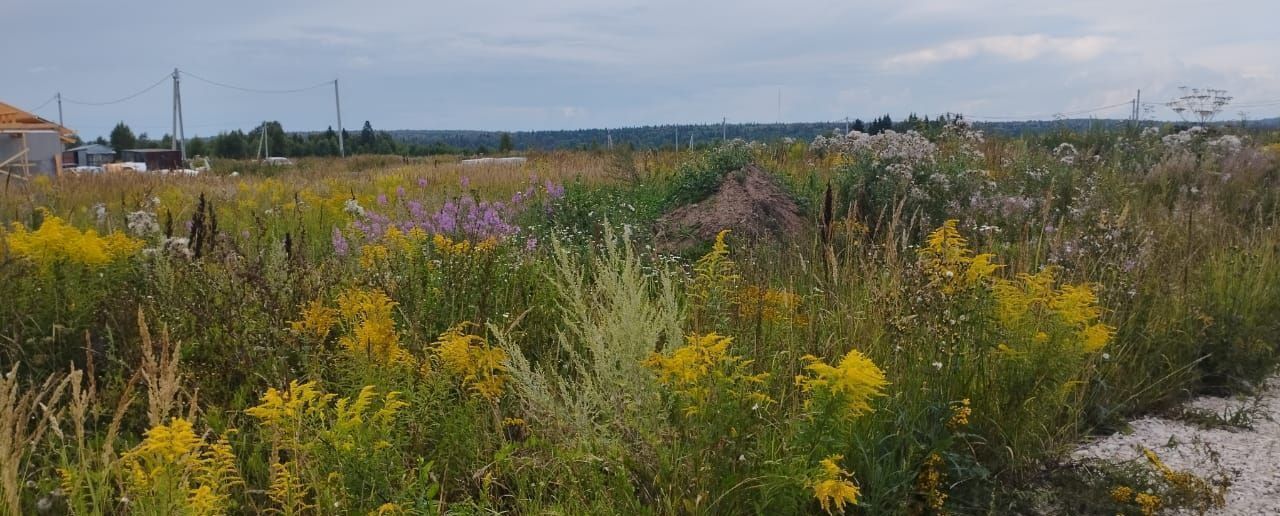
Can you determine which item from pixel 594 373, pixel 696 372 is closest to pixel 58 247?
pixel 594 373

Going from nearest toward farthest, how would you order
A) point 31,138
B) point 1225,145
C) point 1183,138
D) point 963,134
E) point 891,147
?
1. point 891,147
2. point 1225,145
3. point 1183,138
4. point 963,134
5. point 31,138

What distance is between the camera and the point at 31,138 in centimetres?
3534

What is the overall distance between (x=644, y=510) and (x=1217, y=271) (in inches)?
169

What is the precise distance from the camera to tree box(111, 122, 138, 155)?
78.8m

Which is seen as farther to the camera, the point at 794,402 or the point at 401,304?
the point at 401,304

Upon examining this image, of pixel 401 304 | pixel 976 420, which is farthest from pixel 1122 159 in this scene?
pixel 401 304

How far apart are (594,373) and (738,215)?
382 cm

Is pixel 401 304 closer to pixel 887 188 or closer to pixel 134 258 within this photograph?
pixel 134 258

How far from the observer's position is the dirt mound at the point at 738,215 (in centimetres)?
687

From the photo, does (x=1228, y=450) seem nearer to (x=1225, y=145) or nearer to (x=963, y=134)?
(x=1225, y=145)

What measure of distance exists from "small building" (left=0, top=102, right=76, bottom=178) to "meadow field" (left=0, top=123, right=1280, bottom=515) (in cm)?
2509

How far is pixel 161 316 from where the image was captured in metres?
3.74

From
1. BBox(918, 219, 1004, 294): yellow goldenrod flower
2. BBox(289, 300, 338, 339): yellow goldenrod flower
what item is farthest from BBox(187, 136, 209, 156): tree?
BBox(918, 219, 1004, 294): yellow goldenrod flower

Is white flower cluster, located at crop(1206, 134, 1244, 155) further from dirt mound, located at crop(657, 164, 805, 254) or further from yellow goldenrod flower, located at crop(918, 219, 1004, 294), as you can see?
yellow goldenrod flower, located at crop(918, 219, 1004, 294)
